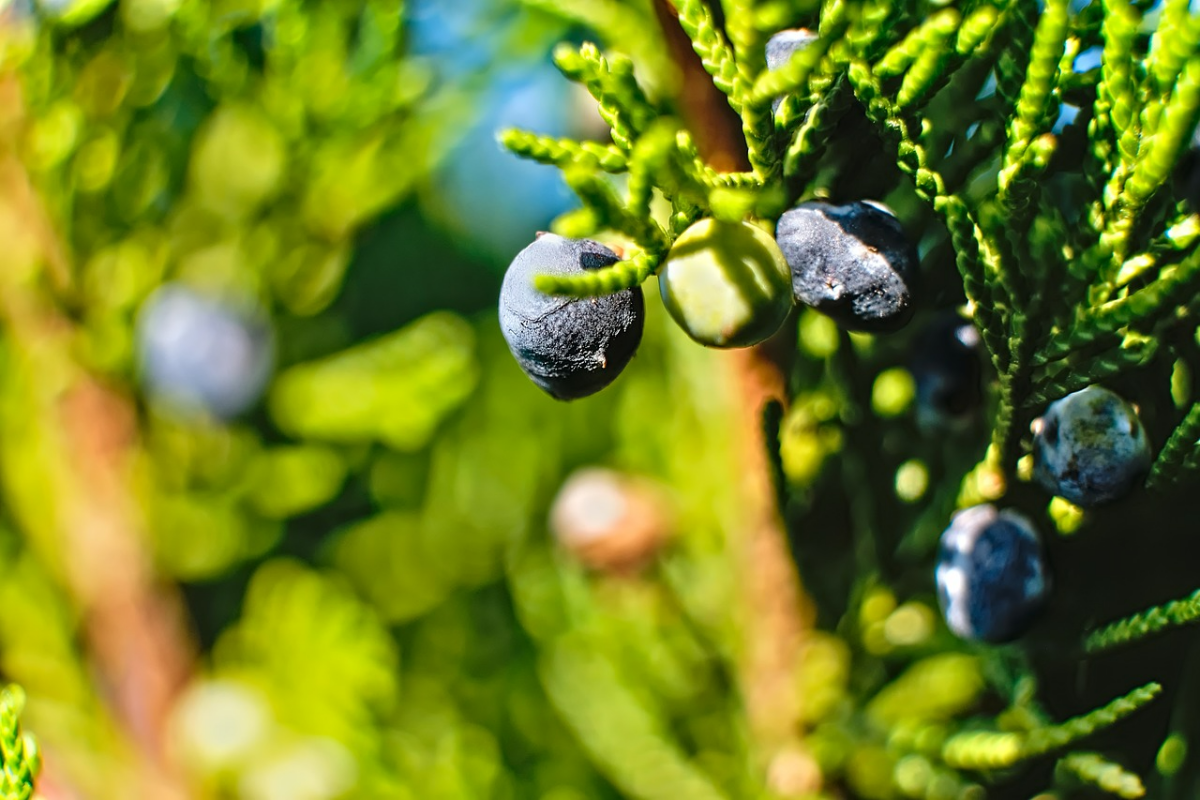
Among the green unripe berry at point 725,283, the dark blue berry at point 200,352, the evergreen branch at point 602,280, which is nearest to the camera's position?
the evergreen branch at point 602,280

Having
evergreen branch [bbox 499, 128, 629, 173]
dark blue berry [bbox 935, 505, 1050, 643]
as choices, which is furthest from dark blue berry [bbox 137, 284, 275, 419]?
dark blue berry [bbox 935, 505, 1050, 643]

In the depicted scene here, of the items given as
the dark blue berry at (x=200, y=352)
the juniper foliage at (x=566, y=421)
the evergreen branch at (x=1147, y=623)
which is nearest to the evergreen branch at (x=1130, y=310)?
the juniper foliage at (x=566, y=421)

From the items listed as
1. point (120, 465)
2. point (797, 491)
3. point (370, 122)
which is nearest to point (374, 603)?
point (120, 465)

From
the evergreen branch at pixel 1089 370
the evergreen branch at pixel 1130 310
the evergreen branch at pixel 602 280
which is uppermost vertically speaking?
the evergreen branch at pixel 602 280

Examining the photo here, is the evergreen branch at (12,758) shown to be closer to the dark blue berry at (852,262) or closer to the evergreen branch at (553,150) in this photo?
the evergreen branch at (553,150)

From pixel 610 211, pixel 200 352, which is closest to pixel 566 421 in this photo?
pixel 200 352

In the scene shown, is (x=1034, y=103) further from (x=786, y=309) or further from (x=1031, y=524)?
(x=1031, y=524)
